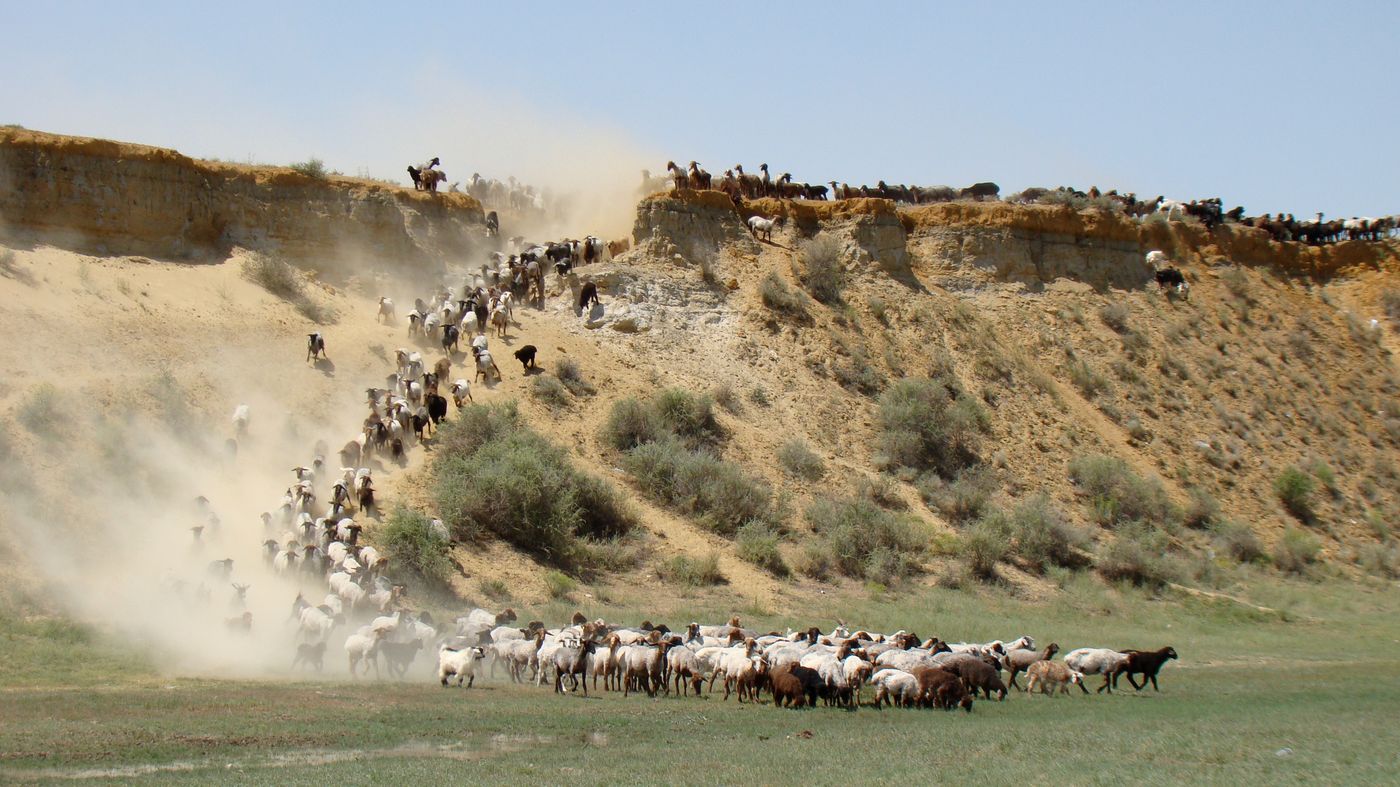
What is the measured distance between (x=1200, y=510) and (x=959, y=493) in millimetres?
8399

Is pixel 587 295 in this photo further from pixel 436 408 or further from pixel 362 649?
pixel 362 649

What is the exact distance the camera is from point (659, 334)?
3962 centimetres

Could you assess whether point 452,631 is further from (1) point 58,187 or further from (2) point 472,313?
(1) point 58,187

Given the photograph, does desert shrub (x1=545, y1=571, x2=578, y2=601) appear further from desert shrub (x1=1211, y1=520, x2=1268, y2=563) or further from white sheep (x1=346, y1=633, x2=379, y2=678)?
desert shrub (x1=1211, y1=520, x2=1268, y2=563)

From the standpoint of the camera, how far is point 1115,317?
47.9 m

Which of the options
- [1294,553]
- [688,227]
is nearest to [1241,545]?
[1294,553]

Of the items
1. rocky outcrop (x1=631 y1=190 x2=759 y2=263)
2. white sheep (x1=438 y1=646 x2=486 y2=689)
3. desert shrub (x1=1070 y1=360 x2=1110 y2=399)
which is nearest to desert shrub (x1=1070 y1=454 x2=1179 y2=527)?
desert shrub (x1=1070 y1=360 x2=1110 y2=399)

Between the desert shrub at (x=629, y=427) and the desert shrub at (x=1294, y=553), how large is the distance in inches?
717

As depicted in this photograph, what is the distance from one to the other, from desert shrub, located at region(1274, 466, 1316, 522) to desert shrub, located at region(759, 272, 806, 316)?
16.4 meters

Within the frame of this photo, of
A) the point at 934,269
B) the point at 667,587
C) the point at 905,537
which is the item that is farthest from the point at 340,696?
the point at 934,269

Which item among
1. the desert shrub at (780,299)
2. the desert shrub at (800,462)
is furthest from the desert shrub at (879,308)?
the desert shrub at (800,462)

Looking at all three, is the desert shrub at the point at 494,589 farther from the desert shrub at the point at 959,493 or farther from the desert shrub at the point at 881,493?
the desert shrub at the point at 959,493

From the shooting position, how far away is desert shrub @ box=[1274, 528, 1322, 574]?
3725cm

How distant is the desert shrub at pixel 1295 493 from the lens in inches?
1644
